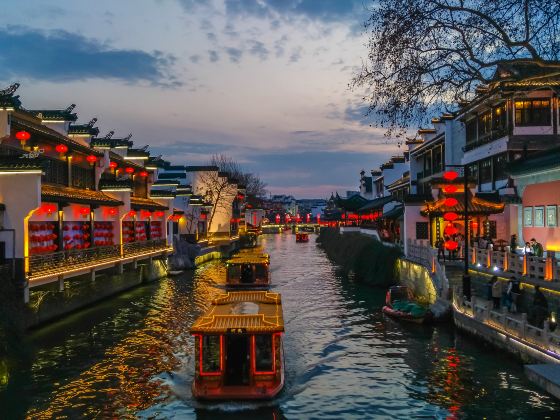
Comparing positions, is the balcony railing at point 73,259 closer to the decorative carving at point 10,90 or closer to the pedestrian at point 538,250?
the decorative carving at point 10,90

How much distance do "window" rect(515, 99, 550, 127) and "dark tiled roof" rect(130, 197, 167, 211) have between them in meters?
28.2

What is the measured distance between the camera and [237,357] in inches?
637

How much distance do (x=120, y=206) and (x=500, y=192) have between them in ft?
85.4

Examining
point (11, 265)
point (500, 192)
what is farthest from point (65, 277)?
point (500, 192)

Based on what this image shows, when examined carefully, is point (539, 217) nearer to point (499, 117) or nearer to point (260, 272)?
point (499, 117)

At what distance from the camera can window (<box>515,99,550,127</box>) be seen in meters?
35.6

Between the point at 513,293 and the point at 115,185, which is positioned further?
the point at 115,185

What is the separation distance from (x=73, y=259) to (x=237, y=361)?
52.3 ft

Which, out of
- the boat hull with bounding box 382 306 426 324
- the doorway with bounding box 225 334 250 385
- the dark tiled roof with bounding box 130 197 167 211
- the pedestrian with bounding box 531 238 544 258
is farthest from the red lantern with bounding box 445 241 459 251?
the dark tiled roof with bounding box 130 197 167 211

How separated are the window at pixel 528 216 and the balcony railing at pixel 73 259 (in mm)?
24647

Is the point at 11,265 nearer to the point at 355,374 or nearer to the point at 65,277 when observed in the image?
the point at 65,277

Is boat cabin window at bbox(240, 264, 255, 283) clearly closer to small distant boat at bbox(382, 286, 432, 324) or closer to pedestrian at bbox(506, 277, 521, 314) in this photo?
small distant boat at bbox(382, 286, 432, 324)

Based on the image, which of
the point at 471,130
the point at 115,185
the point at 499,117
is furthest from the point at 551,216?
the point at 115,185

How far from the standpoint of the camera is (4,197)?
24.6 meters
